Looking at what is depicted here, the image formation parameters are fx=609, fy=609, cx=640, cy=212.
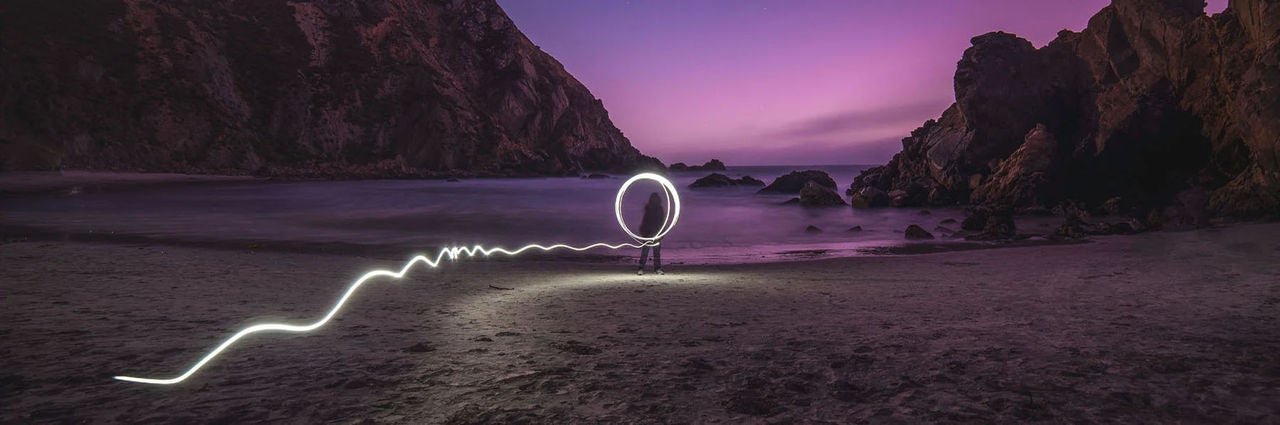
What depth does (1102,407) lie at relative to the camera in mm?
2980

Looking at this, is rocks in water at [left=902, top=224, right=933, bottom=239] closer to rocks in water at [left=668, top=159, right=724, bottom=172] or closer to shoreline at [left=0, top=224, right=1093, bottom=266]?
shoreline at [left=0, top=224, right=1093, bottom=266]

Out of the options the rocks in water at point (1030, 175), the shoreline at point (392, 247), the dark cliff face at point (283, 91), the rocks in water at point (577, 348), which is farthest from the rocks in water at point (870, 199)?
the dark cliff face at point (283, 91)

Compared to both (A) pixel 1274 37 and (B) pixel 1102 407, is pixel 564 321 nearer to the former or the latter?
(B) pixel 1102 407

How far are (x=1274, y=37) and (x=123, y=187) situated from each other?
53980 mm

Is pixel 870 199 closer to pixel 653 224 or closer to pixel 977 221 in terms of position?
pixel 977 221

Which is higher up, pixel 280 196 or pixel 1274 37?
pixel 1274 37

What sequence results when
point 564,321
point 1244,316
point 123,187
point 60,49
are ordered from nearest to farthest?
1. point 1244,316
2. point 564,321
3. point 123,187
4. point 60,49

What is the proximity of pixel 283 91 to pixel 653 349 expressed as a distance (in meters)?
78.8

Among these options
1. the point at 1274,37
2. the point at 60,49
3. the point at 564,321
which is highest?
the point at 60,49

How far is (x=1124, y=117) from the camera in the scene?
83.4ft

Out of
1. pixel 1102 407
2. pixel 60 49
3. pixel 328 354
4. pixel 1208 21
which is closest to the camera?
pixel 1102 407

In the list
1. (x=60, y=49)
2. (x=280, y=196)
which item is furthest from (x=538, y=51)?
(x=280, y=196)

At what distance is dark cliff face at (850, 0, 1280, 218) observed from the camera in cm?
1961

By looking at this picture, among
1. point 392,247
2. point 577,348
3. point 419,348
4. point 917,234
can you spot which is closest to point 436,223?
point 392,247
